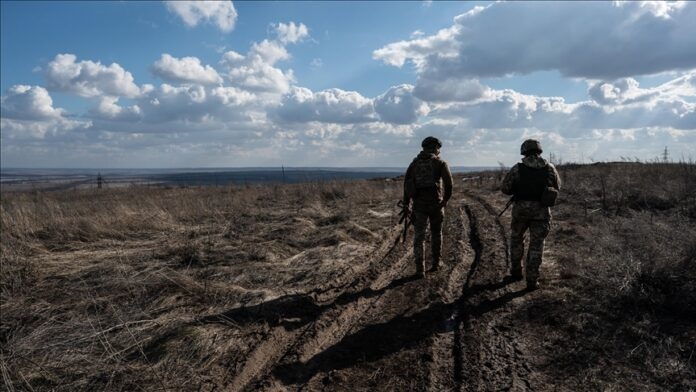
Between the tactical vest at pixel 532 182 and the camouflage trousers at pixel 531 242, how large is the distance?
1.01 ft

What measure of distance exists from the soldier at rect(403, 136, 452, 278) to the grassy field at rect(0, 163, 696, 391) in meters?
1.20

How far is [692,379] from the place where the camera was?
351 cm

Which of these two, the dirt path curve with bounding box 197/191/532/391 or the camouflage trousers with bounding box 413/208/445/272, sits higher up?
the camouflage trousers with bounding box 413/208/445/272

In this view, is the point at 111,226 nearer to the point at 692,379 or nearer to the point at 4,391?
the point at 4,391

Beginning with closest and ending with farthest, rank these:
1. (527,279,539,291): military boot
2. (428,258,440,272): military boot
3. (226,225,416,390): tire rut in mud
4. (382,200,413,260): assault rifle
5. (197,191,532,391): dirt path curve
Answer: (197,191,532,391): dirt path curve, (226,225,416,390): tire rut in mud, (527,279,539,291): military boot, (428,258,440,272): military boot, (382,200,413,260): assault rifle

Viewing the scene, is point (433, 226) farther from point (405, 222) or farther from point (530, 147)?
point (530, 147)

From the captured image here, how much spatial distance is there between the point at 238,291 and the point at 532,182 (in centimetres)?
431

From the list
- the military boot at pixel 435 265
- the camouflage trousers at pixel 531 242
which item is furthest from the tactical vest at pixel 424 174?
the camouflage trousers at pixel 531 242

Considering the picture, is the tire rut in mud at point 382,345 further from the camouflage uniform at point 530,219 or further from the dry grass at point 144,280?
the camouflage uniform at point 530,219

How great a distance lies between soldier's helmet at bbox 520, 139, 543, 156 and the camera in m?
6.16

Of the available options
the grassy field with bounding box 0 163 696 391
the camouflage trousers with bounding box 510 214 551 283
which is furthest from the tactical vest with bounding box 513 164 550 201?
the grassy field with bounding box 0 163 696 391

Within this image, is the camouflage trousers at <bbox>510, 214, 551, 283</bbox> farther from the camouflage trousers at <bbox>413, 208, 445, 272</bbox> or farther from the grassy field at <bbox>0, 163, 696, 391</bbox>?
the camouflage trousers at <bbox>413, 208, 445, 272</bbox>

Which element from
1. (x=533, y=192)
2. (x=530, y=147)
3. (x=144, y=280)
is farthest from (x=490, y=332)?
(x=144, y=280)

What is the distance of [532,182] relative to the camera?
20.1ft
